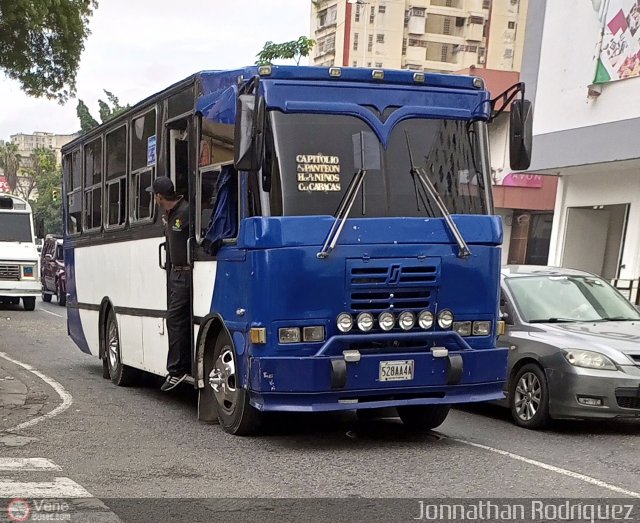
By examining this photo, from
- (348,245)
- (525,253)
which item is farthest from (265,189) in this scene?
(525,253)

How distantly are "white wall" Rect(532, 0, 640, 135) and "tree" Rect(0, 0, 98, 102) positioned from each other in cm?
1127

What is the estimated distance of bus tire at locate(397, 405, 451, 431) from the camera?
8.12 m

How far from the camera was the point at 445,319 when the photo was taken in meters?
7.27

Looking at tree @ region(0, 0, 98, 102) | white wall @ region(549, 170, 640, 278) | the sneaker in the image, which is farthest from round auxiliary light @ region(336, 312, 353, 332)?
tree @ region(0, 0, 98, 102)

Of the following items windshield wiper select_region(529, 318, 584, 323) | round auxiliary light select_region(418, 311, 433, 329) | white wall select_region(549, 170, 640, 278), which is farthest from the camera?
white wall select_region(549, 170, 640, 278)

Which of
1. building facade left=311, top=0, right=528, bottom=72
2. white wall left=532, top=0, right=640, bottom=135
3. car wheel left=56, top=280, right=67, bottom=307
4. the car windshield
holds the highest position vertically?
building facade left=311, top=0, right=528, bottom=72

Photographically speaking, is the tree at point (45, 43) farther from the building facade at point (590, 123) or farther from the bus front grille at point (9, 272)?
the building facade at point (590, 123)

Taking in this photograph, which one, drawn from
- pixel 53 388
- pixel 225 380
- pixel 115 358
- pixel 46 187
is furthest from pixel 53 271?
pixel 46 187

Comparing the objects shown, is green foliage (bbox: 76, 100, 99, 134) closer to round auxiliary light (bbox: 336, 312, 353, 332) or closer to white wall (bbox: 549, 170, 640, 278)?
white wall (bbox: 549, 170, 640, 278)

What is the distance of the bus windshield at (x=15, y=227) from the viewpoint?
2423 centimetres

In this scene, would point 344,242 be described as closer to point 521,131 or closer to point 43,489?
point 521,131

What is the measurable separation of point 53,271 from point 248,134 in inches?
920

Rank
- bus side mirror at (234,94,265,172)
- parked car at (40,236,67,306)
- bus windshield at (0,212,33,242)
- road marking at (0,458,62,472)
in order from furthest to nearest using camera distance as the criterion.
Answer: parked car at (40,236,67,306)
bus windshield at (0,212,33,242)
bus side mirror at (234,94,265,172)
road marking at (0,458,62,472)

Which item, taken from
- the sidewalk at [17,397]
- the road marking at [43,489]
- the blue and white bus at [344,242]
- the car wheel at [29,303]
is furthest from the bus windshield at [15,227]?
the road marking at [43,489]
